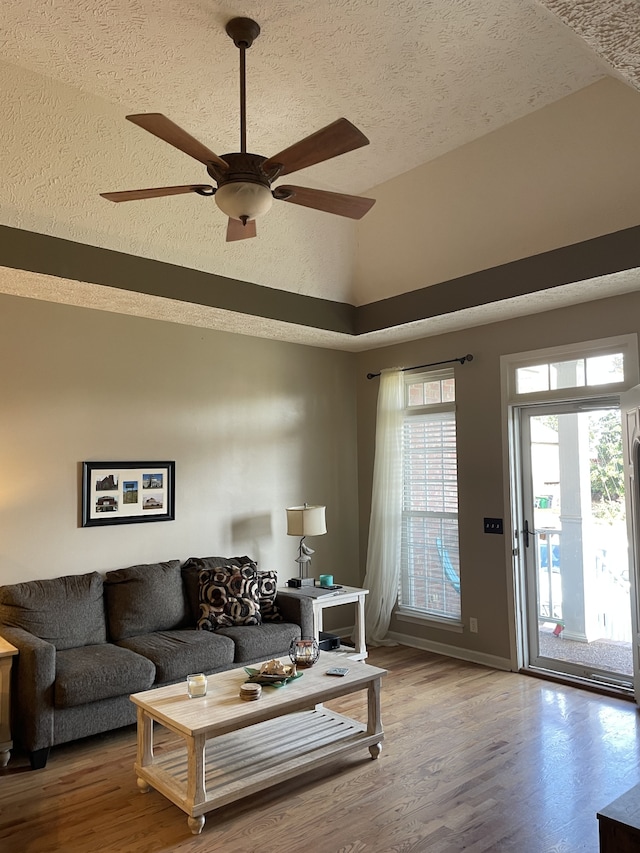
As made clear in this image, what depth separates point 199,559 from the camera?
4.85 meters

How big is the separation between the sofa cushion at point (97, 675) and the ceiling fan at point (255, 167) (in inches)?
97.8

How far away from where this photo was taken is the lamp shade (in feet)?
16.9

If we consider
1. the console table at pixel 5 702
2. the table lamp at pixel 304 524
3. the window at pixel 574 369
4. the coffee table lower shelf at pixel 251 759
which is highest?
the window at pixel 574 369

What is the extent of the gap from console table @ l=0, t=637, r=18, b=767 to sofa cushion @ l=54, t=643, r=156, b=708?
25cm

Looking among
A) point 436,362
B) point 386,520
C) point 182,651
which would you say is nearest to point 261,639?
point 182,651

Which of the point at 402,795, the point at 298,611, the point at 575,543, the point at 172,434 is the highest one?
the point at 172,434

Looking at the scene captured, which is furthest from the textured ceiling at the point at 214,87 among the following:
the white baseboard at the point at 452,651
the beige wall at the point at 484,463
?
the white baseboard at the point at 452,651

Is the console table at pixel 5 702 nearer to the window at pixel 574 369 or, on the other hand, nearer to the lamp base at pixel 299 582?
the lamp base at pixel 299 582

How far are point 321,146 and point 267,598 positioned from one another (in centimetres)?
328

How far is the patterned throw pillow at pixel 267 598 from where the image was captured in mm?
4713

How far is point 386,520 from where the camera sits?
580 centimetres

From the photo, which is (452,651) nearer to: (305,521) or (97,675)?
(305,521)

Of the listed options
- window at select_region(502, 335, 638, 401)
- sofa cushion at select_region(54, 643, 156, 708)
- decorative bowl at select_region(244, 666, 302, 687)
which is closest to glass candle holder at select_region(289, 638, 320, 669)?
decorative bowl at select_region(244, 666, 302, 687)

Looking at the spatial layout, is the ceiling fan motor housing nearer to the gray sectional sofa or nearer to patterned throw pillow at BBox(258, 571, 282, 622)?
the gray sectional sofa
